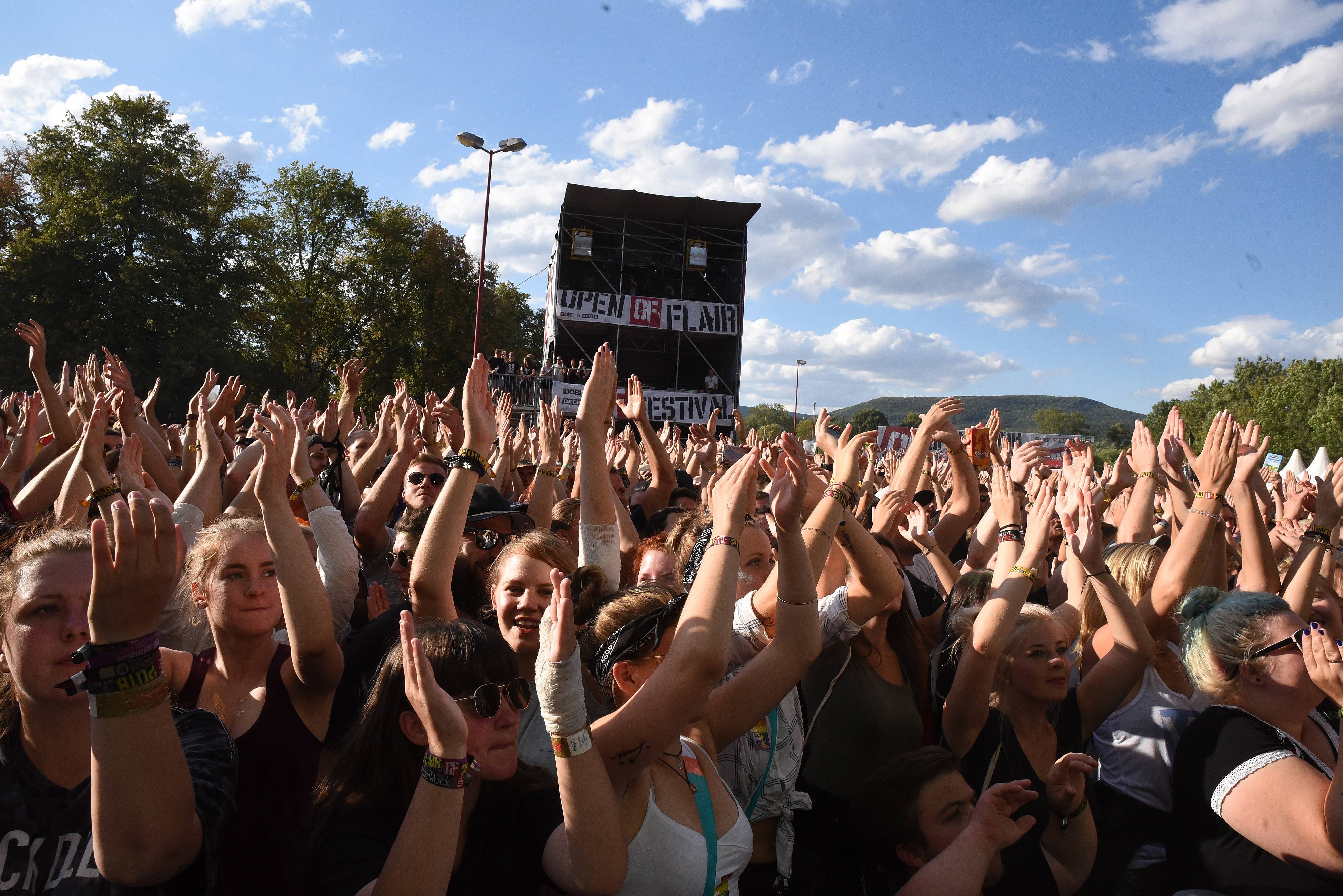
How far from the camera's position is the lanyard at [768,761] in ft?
7.62

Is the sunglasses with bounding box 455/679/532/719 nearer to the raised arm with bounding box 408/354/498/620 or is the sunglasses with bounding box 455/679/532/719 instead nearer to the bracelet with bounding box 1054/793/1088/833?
the raised arm with bounding box 408/354/498/620

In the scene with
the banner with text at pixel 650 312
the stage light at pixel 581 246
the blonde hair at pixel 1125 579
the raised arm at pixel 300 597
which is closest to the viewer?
the raised arm at pixel 300 597

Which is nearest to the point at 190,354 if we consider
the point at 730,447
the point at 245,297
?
the point at 245,297

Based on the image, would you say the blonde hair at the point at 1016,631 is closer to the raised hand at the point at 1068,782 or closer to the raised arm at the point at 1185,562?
the raised hand at the point at 1068,782

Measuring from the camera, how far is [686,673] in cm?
186

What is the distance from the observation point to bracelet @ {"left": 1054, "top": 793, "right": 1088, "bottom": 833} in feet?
7.77

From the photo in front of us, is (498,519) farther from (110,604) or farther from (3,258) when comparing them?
(3,258)

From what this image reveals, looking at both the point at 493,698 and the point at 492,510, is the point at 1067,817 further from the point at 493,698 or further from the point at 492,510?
the point at 492,510

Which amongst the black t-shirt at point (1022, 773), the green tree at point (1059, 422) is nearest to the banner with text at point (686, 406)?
the black t-shirt at point (1022, 773)

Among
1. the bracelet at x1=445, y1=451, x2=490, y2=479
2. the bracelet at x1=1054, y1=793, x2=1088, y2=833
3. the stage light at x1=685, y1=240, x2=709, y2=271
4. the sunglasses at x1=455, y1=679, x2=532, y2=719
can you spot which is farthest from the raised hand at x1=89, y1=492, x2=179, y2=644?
the stage light at x1=685, y1=240, x2=709, y2=271

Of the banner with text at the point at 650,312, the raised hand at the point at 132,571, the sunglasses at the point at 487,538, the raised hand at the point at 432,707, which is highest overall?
the banner with text at the point at 650,312

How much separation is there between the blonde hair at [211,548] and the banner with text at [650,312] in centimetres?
1702

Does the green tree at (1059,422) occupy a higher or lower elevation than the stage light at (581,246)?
higher

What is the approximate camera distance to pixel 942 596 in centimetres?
441
